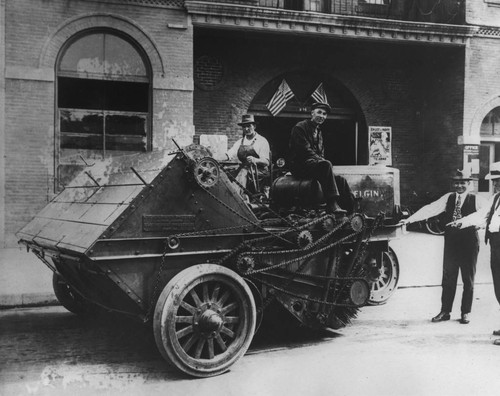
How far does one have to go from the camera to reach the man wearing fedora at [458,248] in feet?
26.8

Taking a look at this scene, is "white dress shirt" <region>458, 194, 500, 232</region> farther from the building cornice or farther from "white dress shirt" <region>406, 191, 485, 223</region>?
the building cornice

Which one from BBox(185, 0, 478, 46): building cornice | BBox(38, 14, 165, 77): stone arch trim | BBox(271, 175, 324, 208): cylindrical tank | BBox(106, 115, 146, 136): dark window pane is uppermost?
BBox(185, 0, 478, 46): building cornice

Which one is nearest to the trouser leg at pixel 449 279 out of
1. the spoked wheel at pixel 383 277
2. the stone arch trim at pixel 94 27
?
the spoked wheel at pixel 383 277

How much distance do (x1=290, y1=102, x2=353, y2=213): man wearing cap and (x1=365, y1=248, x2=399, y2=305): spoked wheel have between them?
5.51ft

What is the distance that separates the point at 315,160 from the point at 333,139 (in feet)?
34.4

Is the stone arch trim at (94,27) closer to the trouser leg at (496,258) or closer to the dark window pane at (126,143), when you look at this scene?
the dark window pane at (126,143)

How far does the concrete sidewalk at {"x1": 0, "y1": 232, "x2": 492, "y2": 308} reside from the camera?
913 cm

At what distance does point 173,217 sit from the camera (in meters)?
5.92

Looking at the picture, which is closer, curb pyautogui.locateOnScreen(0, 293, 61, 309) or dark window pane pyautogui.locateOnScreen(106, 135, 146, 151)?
curb pyautogui.locateOnScreen(0, 293, 61, 309)

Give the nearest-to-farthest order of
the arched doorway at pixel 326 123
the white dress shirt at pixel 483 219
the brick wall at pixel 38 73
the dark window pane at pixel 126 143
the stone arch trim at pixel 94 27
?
the white dress shirt at pixel 483 219, the brick wall at pixel 38 73, the stone arch trim at pixel 94 27, the dark window pane at pixel 126 143, the arched doorway at pixel 326 123

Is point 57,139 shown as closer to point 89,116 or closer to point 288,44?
point 89,116

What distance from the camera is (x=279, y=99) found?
53.7 ft

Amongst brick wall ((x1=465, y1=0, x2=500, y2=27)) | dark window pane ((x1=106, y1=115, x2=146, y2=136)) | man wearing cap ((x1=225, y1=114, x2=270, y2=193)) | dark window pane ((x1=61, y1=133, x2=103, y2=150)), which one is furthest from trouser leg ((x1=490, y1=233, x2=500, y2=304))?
brick wall ((x1=465, y1=0, x2=500, y2=27))

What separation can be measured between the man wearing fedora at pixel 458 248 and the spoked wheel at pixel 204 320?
10.4 feet
